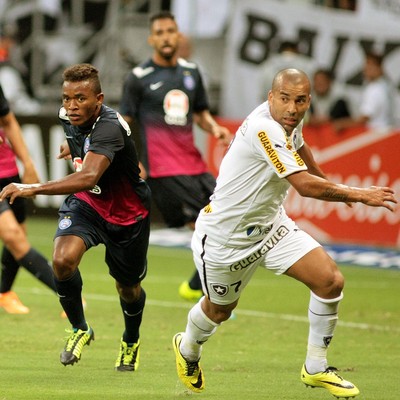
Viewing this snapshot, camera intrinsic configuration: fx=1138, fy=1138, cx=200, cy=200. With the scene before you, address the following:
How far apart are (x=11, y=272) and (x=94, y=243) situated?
3557mm

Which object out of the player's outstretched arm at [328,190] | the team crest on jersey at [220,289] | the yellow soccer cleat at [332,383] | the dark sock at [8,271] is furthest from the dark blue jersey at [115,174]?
the dark sock at [8,271]

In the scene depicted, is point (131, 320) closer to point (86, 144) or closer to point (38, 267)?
point (86, 144)

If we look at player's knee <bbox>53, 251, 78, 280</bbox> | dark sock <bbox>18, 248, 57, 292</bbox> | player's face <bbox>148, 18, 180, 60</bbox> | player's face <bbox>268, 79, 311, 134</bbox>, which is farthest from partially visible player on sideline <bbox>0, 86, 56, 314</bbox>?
player's face <bbox>268, 79, 311, 134</bbox>

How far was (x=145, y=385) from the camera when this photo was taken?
300 inches

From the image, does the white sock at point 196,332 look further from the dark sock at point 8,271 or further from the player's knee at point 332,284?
the dark sock at point 8,271

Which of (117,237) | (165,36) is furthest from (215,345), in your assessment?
(165,36)

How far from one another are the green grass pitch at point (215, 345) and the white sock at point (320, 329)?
26 centimetres

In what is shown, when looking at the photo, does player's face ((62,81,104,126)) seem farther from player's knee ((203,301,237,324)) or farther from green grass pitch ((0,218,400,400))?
green grass pitch ((0,218,400,400))

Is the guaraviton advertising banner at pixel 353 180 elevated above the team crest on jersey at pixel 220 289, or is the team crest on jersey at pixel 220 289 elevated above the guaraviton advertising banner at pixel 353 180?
the team crest on jersey at pixel 220 289

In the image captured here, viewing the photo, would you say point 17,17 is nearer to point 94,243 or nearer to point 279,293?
point 279,293

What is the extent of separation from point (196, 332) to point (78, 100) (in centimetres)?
172

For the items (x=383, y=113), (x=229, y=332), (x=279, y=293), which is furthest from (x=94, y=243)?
(x=383, y=113)

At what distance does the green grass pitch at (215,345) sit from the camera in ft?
24.7

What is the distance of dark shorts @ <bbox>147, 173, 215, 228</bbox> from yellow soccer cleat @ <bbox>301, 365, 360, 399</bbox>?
441cm
